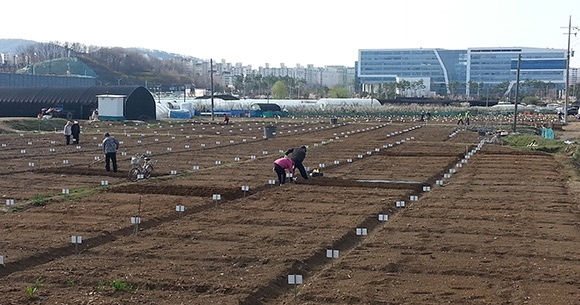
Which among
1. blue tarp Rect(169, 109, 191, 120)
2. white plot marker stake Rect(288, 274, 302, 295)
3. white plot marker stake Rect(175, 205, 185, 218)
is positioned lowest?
blue tarp Rect(169, 109, 191, 120)

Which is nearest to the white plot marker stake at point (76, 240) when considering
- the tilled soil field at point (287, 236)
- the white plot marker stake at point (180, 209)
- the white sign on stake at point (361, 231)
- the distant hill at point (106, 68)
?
the tilled soil field at point (287, 236)

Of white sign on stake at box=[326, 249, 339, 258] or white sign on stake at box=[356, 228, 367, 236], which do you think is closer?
white sign on stake at box=[326, 249, 339, 258]

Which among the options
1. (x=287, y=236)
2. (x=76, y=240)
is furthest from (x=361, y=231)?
(x=76, y=240)

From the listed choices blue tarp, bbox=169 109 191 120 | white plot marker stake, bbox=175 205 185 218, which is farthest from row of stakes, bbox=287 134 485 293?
blue tarp, bbox=169 109 191 120

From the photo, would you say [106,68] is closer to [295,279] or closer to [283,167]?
[283,167]

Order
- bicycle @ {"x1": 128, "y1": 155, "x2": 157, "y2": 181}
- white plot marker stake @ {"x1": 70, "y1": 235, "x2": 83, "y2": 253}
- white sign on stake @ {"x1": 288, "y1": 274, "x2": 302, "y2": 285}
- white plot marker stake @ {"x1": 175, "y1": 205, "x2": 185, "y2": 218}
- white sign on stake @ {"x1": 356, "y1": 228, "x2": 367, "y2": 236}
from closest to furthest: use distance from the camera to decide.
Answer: white sign on stake @ {"x1": 288, "y1": 274, "x2": 302, "y2": 285}, white plot marker stake @ {"x1": 70, "y1": 235, "x2": 83, "y2": 253}, white sign on stake @ {"x1": 356, "y1": 228, "x2": 367, "y2": 236}, white plot marker stake @ {"x1": 175, "y1": 205, "x2": 185, "y2": 218}, bicycle @ {"x1": 128, "y1": 155, "x2": 157, "y2": 181}

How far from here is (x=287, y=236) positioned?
1286 centimetres

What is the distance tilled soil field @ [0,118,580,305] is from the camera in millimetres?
9320

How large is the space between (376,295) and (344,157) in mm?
20860

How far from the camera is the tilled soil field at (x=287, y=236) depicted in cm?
932

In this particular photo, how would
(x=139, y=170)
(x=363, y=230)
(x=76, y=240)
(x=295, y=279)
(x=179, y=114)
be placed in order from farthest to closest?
1. (x=179, y=114)
2. (x=139, y=170)
3. (x=363, y=230)
4. (x=76, y=240)
5. (x=295, y=279)

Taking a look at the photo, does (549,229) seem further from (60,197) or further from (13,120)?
(13,120)

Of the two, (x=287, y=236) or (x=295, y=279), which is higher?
(x=295, y=279)

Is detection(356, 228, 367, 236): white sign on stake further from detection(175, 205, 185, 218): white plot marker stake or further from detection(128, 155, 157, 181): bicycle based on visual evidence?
detection(128, 155, 157, 181): bicycle
